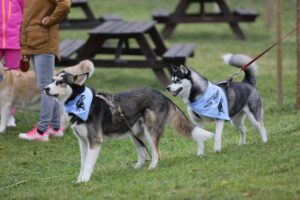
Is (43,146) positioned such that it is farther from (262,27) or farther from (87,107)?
(262,27)

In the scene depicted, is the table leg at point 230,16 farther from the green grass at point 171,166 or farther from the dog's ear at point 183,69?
the dog's ear at point 183,69

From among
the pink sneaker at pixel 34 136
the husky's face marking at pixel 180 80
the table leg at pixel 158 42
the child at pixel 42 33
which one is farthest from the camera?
the table leg at pixel 158 42

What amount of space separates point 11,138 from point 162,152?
85.5 inches

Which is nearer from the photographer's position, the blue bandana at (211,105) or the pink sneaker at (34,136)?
the blue bandana at (211,105)

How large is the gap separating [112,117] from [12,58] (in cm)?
335

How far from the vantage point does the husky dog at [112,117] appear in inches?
257

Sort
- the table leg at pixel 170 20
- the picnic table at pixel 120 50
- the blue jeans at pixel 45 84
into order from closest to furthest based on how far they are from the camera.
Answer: the blue jeans at pixel 45 84
the picnic table at pixel 120 50
the table leg at pixel 170 20

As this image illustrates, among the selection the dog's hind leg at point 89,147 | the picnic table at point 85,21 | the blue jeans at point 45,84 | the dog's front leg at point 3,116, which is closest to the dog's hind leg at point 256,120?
the dog's hind leg at point 89,147

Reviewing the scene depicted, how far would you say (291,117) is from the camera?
1034cm

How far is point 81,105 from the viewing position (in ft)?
21.2

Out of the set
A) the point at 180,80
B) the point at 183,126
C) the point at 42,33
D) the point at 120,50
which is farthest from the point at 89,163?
the point at 120,50

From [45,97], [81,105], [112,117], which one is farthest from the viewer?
[45,97]

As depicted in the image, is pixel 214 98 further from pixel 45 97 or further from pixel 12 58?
pixel 12 58

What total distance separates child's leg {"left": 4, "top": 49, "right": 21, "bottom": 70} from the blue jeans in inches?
34.6
